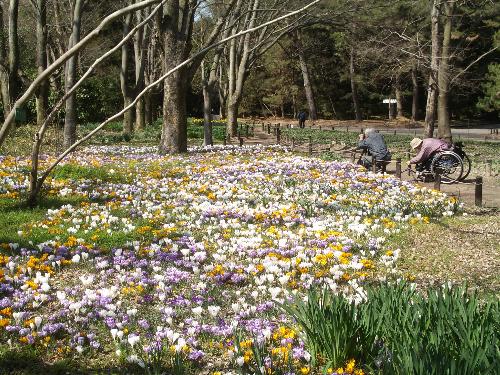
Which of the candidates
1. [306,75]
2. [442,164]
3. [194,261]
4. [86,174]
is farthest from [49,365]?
[306,75]

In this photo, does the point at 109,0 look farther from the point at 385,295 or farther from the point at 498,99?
the point at 385,295

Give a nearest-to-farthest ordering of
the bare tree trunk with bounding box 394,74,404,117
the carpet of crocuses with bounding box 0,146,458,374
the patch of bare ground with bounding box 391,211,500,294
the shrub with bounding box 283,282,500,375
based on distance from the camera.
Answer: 1. the shrub with bounding box 283,282,500,375
2. the carpet of crocuses with bounding box 0,146,458,374
3. the patch of bare ground with bounding box 391,211,500,294
4. the bare tree trunk with bounding box 394,74,404,117

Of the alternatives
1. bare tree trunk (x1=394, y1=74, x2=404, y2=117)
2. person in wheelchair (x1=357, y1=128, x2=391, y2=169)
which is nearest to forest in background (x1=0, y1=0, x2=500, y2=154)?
bare tree trunk (x1=394, y1=74, x2=404, y2=117)

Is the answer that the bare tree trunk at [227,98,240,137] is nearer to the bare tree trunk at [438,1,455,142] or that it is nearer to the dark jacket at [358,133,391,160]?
the bare tree trunk at [438,1,455,142]

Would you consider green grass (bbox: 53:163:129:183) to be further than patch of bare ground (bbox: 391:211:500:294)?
Yes

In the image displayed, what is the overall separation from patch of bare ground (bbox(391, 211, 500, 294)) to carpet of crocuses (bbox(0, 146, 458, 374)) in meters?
0.28

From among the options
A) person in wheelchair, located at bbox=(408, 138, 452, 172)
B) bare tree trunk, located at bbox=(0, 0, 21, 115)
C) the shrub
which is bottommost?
the shrub

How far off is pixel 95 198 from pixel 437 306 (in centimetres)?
678

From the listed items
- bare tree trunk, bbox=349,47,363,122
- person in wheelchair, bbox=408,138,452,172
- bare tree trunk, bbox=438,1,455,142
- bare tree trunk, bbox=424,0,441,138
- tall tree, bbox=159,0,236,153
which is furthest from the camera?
bare tree trunk, bbox=349,47,363,122

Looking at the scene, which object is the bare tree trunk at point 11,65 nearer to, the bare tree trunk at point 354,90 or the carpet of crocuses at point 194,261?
the carpet of crocuses at point 194,261

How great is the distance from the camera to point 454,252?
22.3 ft

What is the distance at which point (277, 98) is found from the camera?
57562mm

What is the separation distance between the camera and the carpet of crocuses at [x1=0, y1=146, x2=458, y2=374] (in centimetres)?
413

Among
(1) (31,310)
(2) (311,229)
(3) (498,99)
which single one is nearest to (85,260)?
(1) (31,310)
